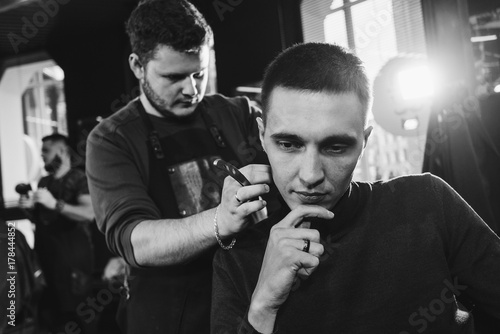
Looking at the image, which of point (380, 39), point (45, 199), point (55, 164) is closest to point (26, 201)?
point (45, 199)

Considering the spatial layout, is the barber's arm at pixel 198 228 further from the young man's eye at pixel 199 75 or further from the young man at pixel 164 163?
the young man's eye at pixel 199 75

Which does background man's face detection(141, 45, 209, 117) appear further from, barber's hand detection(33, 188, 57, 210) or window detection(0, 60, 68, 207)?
window detection(0, 60, 68, 207)

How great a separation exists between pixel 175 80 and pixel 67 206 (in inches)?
116

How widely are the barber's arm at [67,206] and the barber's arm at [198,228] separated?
9.83 ft

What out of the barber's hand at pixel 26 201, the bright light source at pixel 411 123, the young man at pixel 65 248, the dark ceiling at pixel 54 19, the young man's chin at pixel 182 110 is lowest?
the young man at pixel 65 248

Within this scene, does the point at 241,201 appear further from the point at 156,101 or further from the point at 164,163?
the point at 156,101

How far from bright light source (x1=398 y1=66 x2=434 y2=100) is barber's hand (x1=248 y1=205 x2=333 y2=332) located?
2.46 metres

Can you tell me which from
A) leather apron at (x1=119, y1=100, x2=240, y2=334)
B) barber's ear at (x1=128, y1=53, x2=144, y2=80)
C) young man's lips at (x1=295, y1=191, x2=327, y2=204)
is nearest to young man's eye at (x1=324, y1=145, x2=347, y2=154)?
young man's lips at (x1=295, y1=191, x2=327, y2=204)

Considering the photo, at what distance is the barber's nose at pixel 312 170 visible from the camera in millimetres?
1114

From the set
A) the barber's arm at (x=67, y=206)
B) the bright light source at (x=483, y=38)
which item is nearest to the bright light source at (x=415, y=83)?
the bright light source at (x=483, y=38)

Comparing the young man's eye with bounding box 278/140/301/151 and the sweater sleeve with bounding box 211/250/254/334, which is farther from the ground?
the young man's eye with bounding box 278/140/301/151

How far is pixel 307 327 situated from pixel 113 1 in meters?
5.36

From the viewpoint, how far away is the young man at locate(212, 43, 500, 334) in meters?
1.16

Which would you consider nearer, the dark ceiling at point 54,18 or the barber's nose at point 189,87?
the barber's nose at point 189,87
